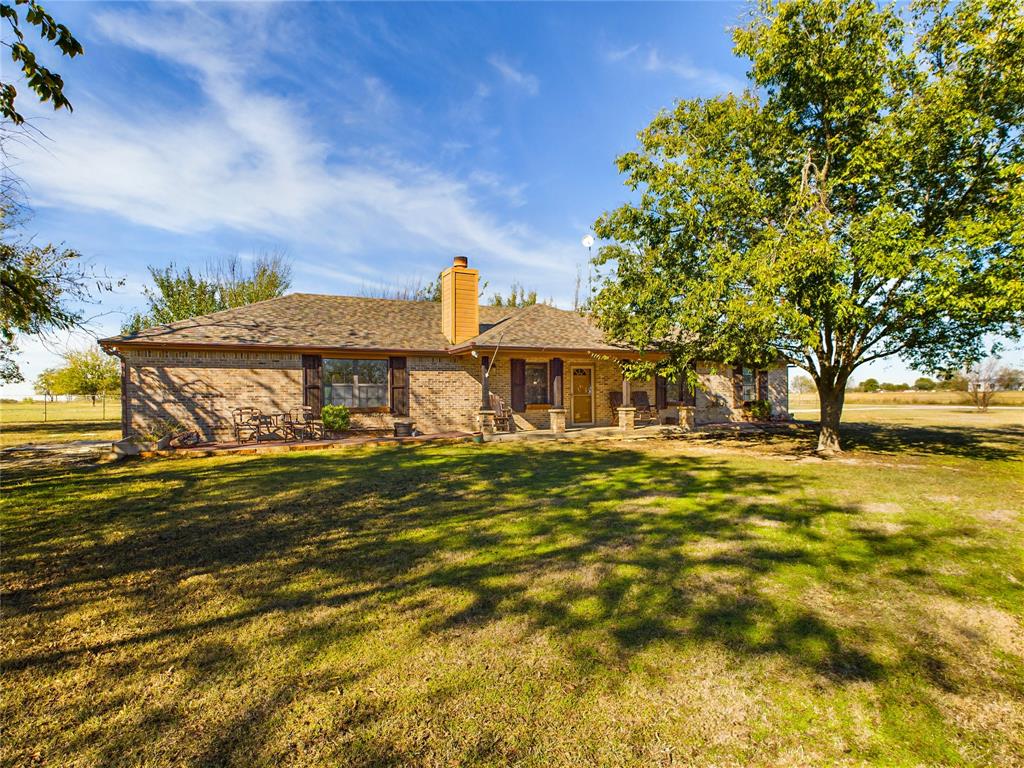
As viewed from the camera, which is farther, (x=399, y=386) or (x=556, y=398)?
(x=556, y=398)

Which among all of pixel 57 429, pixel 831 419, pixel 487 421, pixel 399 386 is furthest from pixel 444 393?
pixel 57 429

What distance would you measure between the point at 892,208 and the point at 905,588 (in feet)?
28.3

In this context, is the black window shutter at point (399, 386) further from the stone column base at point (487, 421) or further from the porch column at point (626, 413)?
the porch column at point (626, 413)

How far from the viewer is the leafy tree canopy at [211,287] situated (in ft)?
94.3

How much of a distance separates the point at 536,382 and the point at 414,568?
42.7 feet

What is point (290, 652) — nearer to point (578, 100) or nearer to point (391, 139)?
point (578, 100)

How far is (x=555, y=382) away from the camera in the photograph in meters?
16.6

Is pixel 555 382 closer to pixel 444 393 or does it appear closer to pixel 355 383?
pixel 444 393

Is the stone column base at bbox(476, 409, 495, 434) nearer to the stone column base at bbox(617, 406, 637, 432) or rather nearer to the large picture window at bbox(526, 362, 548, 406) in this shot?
the large picture window at bbox(526, 362, 548, 406)

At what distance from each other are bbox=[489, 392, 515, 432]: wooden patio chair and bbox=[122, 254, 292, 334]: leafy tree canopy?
2201cm

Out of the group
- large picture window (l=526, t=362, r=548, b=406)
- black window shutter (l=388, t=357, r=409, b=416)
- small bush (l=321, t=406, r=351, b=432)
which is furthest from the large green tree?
small bush (l=321, t=406, r=351, b=432)

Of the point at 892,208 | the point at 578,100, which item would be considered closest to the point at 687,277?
the point at 892,208

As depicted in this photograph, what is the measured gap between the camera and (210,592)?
4.18m

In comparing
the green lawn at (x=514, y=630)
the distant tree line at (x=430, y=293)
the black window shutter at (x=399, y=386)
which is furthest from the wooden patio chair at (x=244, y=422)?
the distant tree line at (x=430, y=293)
